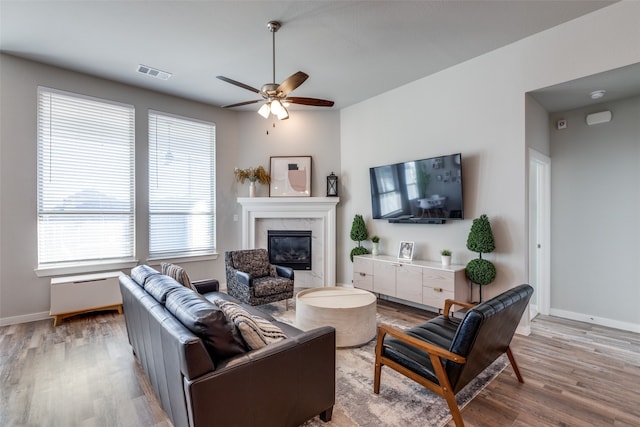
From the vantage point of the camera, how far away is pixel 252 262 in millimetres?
4461

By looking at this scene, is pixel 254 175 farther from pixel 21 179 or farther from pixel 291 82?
pixel 21 179

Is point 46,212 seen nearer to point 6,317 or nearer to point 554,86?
point 6,317

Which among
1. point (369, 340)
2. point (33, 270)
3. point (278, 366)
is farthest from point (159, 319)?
point (33, 270)

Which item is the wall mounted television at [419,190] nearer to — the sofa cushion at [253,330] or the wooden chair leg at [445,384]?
the wooden chair leg at [445,384]

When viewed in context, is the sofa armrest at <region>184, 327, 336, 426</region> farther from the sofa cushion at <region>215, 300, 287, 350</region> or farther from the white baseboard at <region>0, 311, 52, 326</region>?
the white baseboard at <region>0, 311, 52, 326</region>

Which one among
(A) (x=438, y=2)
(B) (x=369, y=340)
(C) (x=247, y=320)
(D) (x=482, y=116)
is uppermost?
(A) (x=438, y=2)

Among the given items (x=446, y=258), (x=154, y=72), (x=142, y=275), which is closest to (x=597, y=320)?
(x=446, y=258)

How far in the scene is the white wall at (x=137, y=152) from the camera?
12.0 ft

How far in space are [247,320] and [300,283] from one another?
373 centimetres

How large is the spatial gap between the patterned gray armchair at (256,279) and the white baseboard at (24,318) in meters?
2.27

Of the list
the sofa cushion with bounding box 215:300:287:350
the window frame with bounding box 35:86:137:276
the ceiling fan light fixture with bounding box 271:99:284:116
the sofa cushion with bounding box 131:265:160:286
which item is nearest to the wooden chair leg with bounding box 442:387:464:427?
the sofa cushion with bounding box 215:300:287:350

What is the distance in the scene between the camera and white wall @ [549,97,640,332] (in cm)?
347

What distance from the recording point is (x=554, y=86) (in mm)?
3184

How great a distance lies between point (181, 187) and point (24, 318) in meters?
2.54
